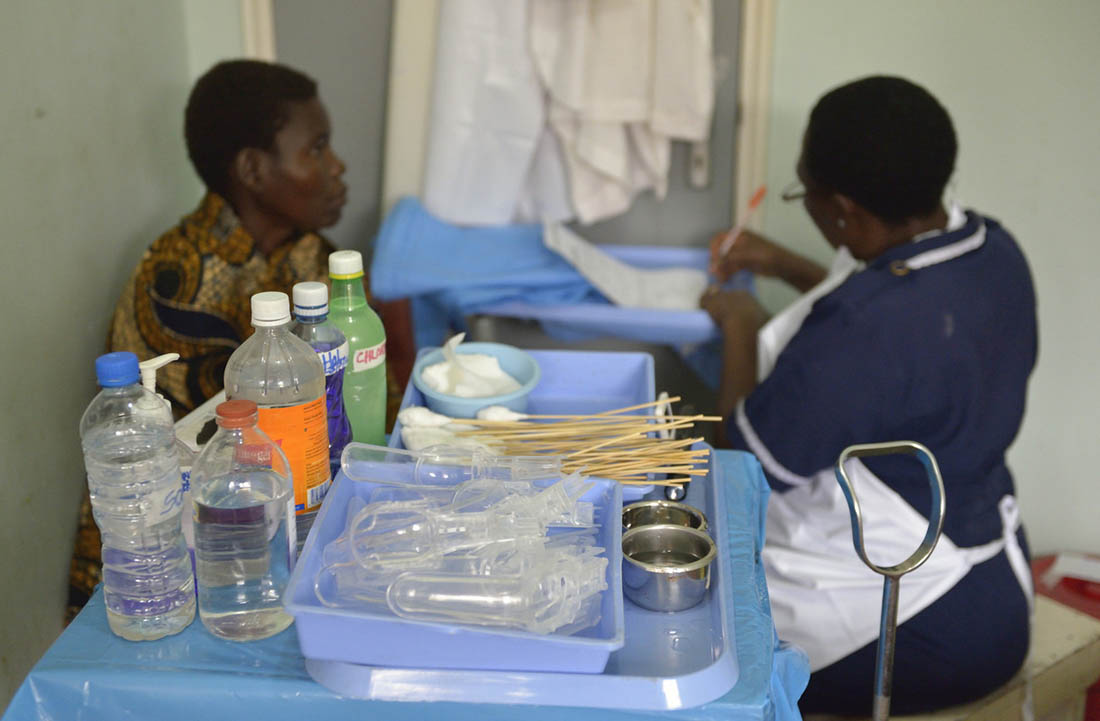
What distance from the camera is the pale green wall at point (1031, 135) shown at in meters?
2.17

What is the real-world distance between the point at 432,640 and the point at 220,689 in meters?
0.22

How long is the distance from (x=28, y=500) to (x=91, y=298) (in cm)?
40

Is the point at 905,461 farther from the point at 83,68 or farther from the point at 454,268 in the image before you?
the point at 83,68

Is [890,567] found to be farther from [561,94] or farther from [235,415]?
[561,94]

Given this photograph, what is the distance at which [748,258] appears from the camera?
2.21 meters

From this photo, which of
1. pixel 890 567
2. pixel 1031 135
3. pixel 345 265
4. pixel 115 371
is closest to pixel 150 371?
pixel 115 371

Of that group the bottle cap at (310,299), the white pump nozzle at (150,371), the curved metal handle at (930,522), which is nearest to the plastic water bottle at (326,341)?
the bottle cap at (310,299)

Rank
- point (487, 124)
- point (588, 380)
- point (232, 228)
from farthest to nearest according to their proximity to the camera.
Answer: point (487, 124) < point (232, 228) < point (588, 380)

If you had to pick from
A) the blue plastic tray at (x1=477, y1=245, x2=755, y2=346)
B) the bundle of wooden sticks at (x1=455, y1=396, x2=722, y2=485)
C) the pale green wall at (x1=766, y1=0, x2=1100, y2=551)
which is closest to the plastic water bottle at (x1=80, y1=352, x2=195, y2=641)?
the bundle of wooden sticks at (x1=455, y1=396, x2=722, y2=485)

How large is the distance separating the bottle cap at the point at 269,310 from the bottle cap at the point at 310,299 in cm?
8

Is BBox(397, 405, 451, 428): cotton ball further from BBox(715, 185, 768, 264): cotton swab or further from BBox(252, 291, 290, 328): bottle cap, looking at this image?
BBox(715, 185, 768, 264): cotton swab

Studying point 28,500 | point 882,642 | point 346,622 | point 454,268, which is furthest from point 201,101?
point 882,642

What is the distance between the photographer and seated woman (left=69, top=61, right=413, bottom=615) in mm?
1730

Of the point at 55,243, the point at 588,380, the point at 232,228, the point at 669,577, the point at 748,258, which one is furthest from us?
the point at 748,258
